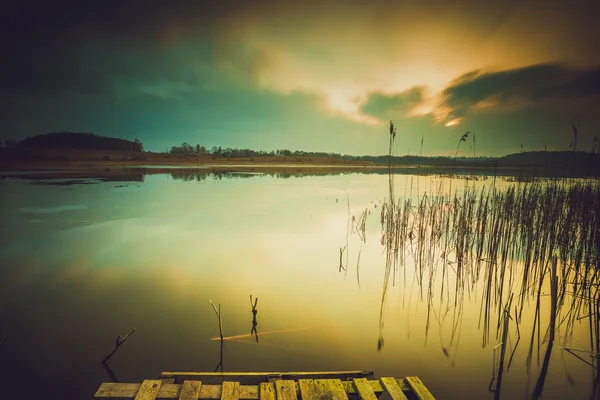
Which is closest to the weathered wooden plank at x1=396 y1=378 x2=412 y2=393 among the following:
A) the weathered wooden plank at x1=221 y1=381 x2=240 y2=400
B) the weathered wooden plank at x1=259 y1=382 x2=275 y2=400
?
the weathered wooden plank at x1=259 y1=382 x2=275 y2=400

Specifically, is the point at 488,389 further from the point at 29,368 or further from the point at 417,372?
the point at 29,368

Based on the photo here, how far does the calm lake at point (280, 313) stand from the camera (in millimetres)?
3848

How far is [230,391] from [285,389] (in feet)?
1.75

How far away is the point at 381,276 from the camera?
6977 mm

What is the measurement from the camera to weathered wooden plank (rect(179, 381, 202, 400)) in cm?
281

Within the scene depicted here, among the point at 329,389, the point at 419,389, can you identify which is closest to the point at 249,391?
the point at 329,389

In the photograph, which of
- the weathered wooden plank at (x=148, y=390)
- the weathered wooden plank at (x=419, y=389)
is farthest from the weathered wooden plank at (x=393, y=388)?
the weathered wooden plank at (x=148, y=390)

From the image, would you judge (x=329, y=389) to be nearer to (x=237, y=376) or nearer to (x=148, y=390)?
(x=237, y=376)

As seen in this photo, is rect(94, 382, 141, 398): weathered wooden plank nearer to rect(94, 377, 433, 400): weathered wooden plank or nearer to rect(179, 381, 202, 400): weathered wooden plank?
rect(94, 377, 433, 400): weathered wooden plank

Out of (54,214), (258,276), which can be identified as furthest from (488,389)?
(54,214)

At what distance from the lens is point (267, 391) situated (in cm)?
292

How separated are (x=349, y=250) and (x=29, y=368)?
7.21m

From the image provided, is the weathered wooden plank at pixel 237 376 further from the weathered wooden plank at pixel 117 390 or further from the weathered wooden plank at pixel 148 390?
the weathered wooden plank at pixel 117 390

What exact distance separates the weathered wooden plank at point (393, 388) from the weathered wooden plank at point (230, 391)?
1486mm
